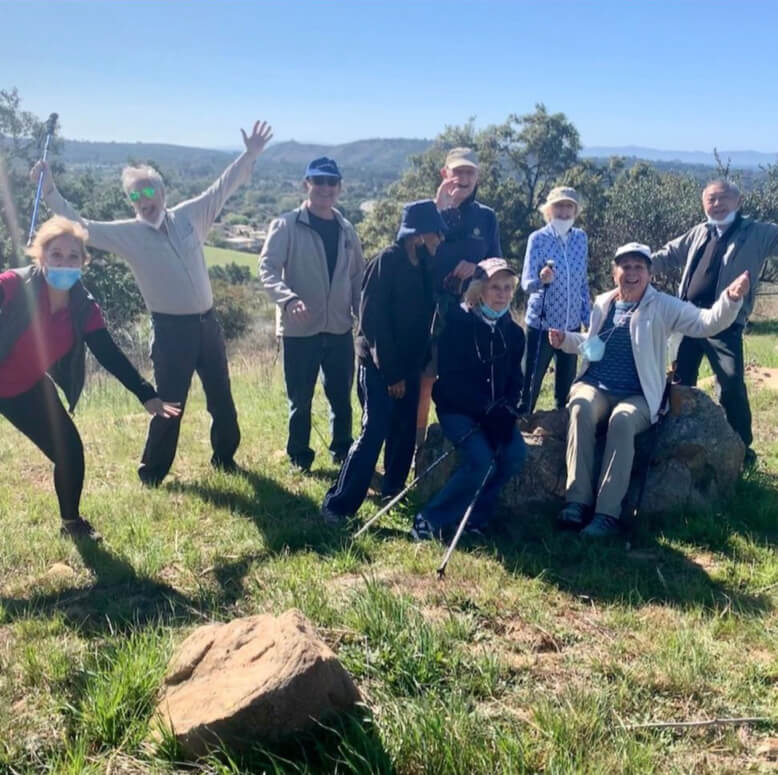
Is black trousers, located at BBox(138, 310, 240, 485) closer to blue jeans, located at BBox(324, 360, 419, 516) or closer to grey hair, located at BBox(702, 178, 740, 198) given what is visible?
blue jeans, located at BBox(324, 360, 419, 516)

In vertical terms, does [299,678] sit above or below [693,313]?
below

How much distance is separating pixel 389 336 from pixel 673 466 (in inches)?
87.1

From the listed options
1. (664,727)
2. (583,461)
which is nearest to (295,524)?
(583,461)

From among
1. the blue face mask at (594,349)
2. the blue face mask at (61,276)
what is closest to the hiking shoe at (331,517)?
the blue face mask at (594,349)

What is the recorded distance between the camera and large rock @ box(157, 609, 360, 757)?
254cm

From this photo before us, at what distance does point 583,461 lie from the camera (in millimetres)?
4883

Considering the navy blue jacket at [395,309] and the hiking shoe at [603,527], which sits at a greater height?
the navy blue jacket at [395,309]

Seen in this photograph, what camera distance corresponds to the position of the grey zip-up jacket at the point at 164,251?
5.20 m

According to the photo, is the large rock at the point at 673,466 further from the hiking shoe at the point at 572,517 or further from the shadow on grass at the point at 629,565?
the hiking shoe at the point at 572,517

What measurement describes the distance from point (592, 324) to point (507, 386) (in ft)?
2.96

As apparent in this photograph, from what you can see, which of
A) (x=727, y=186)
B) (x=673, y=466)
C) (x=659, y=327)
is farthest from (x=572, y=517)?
(x=727, y=186)

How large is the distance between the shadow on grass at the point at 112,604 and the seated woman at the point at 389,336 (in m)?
1.26

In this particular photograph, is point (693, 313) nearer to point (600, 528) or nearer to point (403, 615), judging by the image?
point (600, 528)

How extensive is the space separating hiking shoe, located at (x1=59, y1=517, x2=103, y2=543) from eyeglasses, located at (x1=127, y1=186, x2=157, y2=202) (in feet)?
7.45
